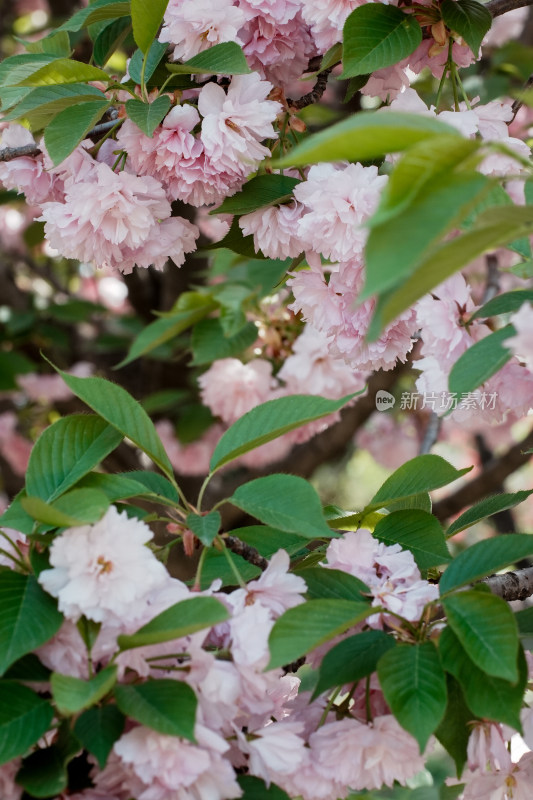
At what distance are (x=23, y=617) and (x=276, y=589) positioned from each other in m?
0.18

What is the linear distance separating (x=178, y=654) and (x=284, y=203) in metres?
0.49

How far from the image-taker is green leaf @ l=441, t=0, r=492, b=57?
85 centimetres

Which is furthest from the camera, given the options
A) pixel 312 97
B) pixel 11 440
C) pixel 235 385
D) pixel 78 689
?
pixel 11 440

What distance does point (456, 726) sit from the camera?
0.65 metres

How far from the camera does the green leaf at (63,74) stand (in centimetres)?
84

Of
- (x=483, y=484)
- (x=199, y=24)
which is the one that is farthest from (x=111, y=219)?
(x=483, y=484)

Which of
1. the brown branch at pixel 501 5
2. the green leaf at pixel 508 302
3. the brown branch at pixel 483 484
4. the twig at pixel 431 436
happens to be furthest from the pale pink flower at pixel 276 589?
the brown branch at pixel 483 484

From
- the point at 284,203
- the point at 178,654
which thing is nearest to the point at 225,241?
the point at 284,203

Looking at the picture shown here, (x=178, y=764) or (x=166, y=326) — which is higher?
(x=166, y=326)

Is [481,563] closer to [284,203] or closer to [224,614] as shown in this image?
[224,614]

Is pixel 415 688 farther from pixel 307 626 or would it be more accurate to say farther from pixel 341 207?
pixel 341 207

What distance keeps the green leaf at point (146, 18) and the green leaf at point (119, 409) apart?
1.16 ft

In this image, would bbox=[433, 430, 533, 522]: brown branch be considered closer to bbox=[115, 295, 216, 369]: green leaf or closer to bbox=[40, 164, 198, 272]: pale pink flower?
bbox=[40, 164, 198, 272]: pale pink flower

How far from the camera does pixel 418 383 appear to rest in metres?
0.80
